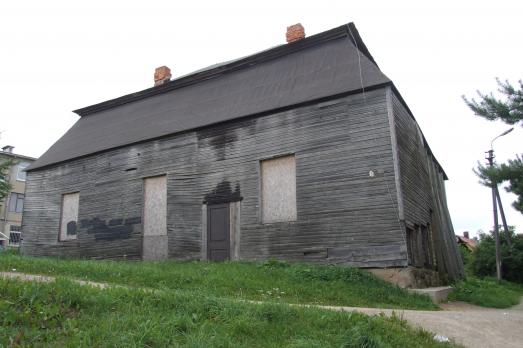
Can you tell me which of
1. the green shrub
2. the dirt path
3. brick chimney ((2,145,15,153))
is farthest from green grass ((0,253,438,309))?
brick chimney ((2,145,15,153))

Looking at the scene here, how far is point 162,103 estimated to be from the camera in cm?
2053

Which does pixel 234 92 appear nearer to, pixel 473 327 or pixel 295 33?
pixel 295 33

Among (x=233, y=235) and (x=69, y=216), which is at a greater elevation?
(x=69, y=216)

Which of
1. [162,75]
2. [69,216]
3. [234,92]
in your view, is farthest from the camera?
[162,75]

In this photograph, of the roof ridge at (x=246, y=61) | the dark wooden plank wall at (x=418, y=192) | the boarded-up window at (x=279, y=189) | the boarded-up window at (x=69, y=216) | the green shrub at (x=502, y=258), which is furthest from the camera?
the green shrub at (x=502, y=258)

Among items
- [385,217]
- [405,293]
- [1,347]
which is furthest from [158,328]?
[385,217]

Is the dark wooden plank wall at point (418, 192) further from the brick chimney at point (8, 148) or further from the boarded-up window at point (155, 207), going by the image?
the brick chimney at point (8, 148)

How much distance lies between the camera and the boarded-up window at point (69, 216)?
1980 cm

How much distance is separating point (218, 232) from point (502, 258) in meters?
22.5

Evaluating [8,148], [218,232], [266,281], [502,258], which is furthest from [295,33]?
[8,148]

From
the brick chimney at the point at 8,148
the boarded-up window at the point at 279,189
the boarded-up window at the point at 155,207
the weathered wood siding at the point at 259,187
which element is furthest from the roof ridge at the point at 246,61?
the brick chimney at the point at 8,148

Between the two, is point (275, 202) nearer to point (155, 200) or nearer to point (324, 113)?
point (324, 113)

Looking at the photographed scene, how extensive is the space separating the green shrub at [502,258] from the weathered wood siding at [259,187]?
69.9 ft

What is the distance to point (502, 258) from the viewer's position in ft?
97.2
